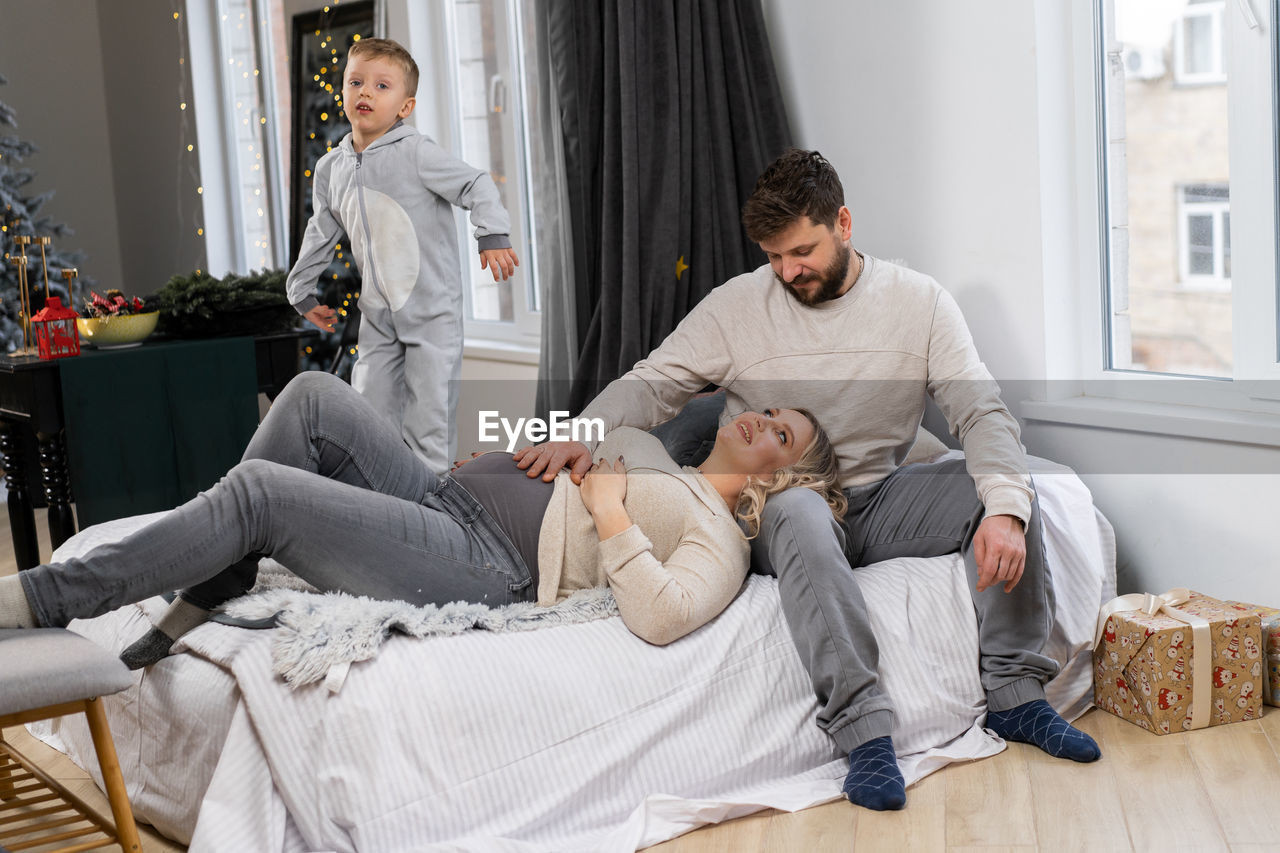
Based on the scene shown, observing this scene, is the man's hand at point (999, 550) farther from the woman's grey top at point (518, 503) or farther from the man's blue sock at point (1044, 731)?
the woman's grey top at point (518, 503)

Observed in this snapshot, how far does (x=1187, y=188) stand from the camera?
→ 2.49m

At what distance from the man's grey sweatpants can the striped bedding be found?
5 cm

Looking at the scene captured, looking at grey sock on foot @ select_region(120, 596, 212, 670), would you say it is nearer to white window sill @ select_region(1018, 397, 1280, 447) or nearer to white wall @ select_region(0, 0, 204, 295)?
white window sill @ select_region(1018, 397, 1280, 447)

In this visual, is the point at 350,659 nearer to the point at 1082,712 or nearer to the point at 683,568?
the point at 683,568

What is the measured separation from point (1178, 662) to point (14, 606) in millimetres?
1868

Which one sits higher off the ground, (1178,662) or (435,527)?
(435,527)

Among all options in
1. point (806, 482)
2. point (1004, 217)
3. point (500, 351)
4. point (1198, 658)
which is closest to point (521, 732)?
point (806, 482)

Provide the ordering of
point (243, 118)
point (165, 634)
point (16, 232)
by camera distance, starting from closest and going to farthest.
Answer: point (165, 634)
point (16, 232)
point (243, 118)

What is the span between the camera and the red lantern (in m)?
2.98

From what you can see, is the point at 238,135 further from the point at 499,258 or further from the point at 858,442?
the point at 858,442

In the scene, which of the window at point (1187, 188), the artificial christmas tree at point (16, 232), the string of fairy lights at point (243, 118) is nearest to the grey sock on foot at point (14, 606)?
the window at point (1187, 188)

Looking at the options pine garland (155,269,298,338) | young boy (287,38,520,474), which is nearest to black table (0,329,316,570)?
pine garland (155,269,298,338)

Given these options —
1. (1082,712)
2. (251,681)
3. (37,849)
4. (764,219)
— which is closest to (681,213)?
(764,219)

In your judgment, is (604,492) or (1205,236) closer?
(604,492)
